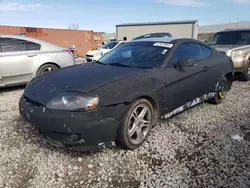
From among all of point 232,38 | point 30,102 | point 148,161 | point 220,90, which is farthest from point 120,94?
point 232,38

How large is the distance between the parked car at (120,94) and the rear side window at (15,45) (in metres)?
2.74

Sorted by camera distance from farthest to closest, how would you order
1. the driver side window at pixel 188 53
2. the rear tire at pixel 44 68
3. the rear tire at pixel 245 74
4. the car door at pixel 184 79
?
the rear tire at pixel 245 74 → the rear tire at pixel 44 68 → the driver side window at pixel 188 53 → the car door at pixel 184 79

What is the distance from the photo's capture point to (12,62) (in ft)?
16.8

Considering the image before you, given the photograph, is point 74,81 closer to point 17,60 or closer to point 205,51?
point 205,51

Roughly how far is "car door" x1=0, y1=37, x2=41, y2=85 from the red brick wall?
10858mm

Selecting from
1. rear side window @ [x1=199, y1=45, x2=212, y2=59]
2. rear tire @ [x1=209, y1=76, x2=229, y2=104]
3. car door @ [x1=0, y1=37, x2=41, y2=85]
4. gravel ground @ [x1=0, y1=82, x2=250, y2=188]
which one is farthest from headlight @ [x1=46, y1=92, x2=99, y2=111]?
car door @ [x1=0, y1=37, x2=41, y2=85]

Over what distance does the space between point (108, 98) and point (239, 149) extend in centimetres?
179

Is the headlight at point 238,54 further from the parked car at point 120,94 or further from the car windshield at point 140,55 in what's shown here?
the car windshield at point 140,55

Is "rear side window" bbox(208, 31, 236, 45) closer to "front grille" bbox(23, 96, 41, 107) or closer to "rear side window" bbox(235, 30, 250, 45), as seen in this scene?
"rear side window" bbox(235, 30, 250, 45)

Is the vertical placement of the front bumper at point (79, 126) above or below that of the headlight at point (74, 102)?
below

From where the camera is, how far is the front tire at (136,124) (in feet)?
8.16

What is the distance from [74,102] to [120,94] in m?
0.51

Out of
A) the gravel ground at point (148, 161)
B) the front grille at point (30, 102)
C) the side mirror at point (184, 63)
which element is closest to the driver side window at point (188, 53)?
the side mirror at point (184, 63)

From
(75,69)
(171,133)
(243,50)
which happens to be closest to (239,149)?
(171,133)
